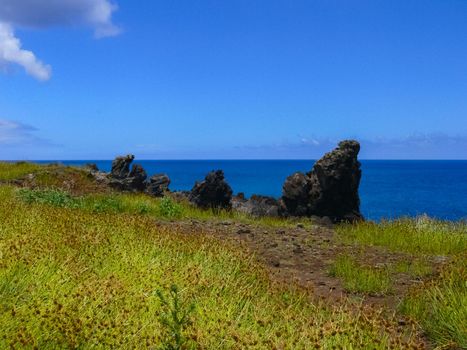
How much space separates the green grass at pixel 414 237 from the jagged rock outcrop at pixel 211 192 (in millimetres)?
7810

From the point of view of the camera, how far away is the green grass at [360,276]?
35.5ft

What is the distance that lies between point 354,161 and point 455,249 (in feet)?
29.4

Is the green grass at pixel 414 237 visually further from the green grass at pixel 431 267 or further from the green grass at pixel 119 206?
the green grass at pixel 119 206

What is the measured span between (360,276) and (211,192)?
1454cm

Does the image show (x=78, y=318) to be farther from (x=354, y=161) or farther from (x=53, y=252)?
(x=354, y=161)

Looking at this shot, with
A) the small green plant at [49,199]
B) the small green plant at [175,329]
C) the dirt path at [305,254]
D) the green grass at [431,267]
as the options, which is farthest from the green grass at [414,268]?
the small green plant at [49,199]

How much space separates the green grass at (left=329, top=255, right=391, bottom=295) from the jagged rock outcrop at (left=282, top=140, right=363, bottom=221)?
10.6 metres

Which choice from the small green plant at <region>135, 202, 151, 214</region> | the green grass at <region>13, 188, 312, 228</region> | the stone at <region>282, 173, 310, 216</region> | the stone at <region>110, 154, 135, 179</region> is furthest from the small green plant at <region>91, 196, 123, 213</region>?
the stone at <region>110, 154, 135, 179</region>

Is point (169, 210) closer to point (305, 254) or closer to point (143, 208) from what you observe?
point (143, 208)

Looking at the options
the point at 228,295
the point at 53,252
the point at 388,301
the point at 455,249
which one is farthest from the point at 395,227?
the point at 53,252

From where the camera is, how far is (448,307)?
801 centimetres

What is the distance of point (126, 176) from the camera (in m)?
33.1

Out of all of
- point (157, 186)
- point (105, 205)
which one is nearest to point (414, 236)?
point (105, 205)

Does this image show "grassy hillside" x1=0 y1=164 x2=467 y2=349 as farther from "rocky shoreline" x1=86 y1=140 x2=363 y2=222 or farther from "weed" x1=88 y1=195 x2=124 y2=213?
"rocky shoreline" x1=86 y1=140 x2=363 y2=222
